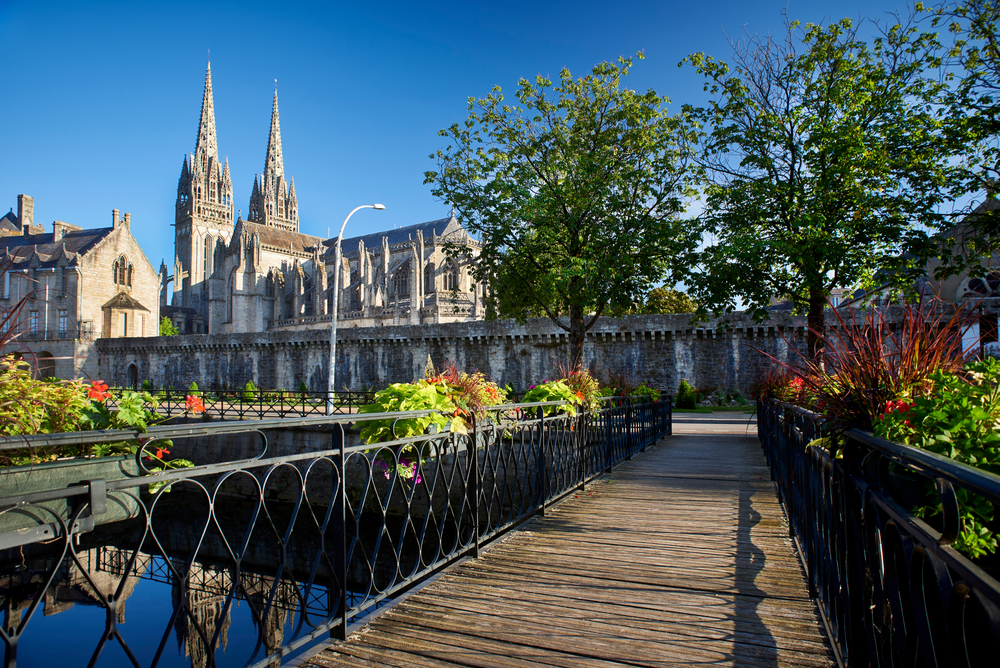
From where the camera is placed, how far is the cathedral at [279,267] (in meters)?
44.7

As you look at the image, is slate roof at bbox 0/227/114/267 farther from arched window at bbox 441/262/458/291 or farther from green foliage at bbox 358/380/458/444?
green foliage at bbox 358/380/458/444

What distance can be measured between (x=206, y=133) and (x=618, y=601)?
96.7 meters

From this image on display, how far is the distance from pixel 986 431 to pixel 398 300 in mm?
47140

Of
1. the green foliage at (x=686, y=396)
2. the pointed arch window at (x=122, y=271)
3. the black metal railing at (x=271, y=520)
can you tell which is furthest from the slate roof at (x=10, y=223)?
the green foliage at (x=686, y=396)

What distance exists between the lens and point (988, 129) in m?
11.4

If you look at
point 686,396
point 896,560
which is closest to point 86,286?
point 686,396

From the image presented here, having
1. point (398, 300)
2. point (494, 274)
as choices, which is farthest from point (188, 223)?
point (494, 274)

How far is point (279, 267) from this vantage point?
66250 mm

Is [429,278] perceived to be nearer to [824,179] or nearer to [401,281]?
[401,281]

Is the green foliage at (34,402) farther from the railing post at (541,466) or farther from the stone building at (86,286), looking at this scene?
the stone building at (86,286)

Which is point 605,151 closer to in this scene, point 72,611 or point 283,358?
point 72,611

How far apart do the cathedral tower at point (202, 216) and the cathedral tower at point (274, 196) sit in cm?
461

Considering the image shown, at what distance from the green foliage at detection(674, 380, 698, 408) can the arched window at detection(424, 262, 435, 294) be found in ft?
87.4

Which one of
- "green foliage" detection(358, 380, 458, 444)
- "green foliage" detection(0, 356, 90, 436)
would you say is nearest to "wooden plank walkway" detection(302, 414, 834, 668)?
"green foliage" detection(358, 380, 458, 444)
